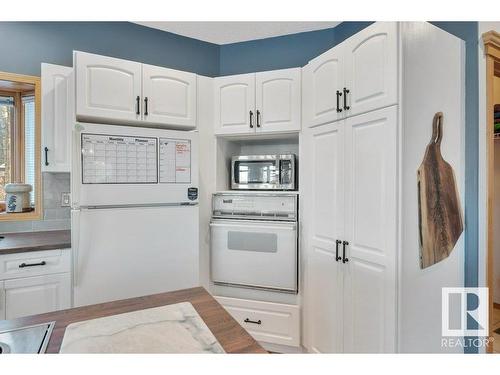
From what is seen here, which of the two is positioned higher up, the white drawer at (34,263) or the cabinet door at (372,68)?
the cabinet door at (372,68)

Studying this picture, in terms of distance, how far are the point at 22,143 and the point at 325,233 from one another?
7.67ft

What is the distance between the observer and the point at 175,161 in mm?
1916

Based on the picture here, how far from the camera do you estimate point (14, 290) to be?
162cm

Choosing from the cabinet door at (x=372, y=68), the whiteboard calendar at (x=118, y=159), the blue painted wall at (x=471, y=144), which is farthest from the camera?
the whiteboard calendar at (x=118, y=159)

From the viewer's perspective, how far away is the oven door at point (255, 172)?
214 cm

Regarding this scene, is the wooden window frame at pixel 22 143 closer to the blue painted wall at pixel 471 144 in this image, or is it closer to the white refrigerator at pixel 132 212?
the white refrigerator at pixel 132 212

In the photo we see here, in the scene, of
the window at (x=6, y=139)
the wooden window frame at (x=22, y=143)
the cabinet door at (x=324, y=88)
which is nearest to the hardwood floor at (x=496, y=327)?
the cabinet door at (x=324, y=88)

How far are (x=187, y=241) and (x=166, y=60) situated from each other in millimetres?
1654

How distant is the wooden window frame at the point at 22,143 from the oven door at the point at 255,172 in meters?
1.44

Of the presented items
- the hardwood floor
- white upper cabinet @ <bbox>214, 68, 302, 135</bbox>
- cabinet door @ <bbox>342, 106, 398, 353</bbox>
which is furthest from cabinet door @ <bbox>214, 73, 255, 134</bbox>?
the hardwood floor

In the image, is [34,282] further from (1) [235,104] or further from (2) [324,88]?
(2) [324,88]
